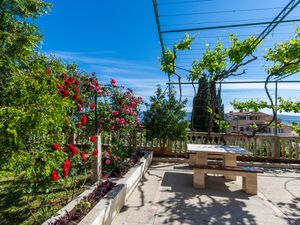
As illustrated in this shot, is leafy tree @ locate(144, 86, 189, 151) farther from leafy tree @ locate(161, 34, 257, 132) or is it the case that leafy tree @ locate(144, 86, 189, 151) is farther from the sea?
leafy tree @ locate(161, 34, 257, 132)

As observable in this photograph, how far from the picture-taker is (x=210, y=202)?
2.71 m

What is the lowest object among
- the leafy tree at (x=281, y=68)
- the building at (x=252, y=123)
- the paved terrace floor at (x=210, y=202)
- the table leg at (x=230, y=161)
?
the paved terrace floor at (x=210, y=202)

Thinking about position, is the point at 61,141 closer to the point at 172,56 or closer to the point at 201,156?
the point at 201,156

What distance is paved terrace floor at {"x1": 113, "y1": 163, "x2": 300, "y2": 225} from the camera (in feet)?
7.34

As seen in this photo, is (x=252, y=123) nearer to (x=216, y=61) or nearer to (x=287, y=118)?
(x=287, y=118)

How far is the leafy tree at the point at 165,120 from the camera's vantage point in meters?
4.86

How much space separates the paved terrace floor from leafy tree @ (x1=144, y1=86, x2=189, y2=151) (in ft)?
4.07

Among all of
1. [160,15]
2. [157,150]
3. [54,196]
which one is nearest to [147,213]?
[54,196]

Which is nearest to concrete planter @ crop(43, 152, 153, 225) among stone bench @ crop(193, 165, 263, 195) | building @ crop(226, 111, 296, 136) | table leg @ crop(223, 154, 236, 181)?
stone bench @ crop(193, 165, 263, 195)

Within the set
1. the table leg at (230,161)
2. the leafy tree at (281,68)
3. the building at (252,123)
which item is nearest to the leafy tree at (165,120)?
the table leg at (230,161)

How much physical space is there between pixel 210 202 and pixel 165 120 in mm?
2463

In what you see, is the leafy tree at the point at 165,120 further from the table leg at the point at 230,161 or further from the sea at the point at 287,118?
the table leg at the point at 230,161

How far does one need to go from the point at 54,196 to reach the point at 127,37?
5.25m

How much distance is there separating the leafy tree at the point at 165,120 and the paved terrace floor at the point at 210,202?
124cm
